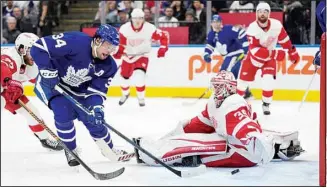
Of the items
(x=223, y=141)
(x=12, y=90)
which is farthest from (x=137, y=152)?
(x=12, y=90)

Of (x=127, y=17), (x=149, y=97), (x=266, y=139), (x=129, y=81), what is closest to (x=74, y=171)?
(x=266, y=139)

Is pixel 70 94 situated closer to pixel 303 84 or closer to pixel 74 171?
pixel 74 171

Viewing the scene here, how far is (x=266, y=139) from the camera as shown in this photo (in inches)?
156

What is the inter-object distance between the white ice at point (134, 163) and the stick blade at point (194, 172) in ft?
0.08

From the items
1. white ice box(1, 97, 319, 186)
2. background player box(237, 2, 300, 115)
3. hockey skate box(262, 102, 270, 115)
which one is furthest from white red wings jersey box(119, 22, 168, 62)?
hockey skate box(262, 102, 270, 115)

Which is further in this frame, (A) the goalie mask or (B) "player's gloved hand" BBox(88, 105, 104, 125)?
(A) the goalie mask

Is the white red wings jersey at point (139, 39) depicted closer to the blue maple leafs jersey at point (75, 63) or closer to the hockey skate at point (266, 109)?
the hockey skate at point (266, 109)

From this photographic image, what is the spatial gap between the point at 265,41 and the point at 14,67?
3026mm

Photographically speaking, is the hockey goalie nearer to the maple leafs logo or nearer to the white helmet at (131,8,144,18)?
the maple leafs logo

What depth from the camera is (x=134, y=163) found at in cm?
437

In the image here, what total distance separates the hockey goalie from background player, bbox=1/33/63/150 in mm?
925

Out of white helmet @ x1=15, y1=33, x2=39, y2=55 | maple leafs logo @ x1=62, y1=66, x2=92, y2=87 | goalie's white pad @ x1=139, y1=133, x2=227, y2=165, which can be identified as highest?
white helmet @ x1=15, y1=33, x2=39, y2=55

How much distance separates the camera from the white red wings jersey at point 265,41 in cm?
695

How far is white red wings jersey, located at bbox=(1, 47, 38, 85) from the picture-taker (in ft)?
15.3
